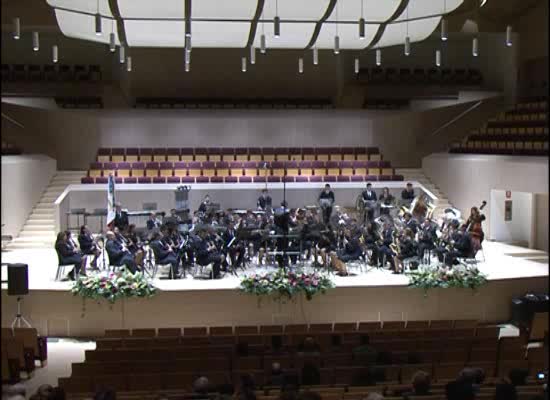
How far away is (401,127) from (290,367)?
16817mm

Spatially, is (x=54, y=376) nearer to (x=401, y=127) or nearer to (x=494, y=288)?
(x=494, y=288)

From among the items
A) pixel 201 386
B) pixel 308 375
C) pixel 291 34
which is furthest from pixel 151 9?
pixel 201 386

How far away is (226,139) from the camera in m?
24.2

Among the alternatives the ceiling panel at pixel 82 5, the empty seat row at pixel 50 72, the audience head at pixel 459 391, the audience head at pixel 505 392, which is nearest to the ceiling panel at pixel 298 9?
the ceiling panel at pixel 82 5

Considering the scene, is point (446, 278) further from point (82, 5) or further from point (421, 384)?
point (82, 5)

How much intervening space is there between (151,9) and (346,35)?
5709mm

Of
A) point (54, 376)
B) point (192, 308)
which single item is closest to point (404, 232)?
point (192, 308)

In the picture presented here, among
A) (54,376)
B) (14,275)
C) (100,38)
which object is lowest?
(54,376)

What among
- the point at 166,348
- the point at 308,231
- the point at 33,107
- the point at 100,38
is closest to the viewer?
the point at 166,348

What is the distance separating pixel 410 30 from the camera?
61.7ft

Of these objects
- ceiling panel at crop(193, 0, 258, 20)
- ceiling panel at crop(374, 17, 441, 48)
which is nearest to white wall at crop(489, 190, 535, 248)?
ceiling panel at crop(374, 17, 441, 48)

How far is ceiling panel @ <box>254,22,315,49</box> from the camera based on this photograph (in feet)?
58.4

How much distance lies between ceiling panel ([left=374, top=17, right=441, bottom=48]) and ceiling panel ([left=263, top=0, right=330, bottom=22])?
2.56 meters

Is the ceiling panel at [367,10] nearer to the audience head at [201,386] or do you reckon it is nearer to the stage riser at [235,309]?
the stage riser at [235,309]
